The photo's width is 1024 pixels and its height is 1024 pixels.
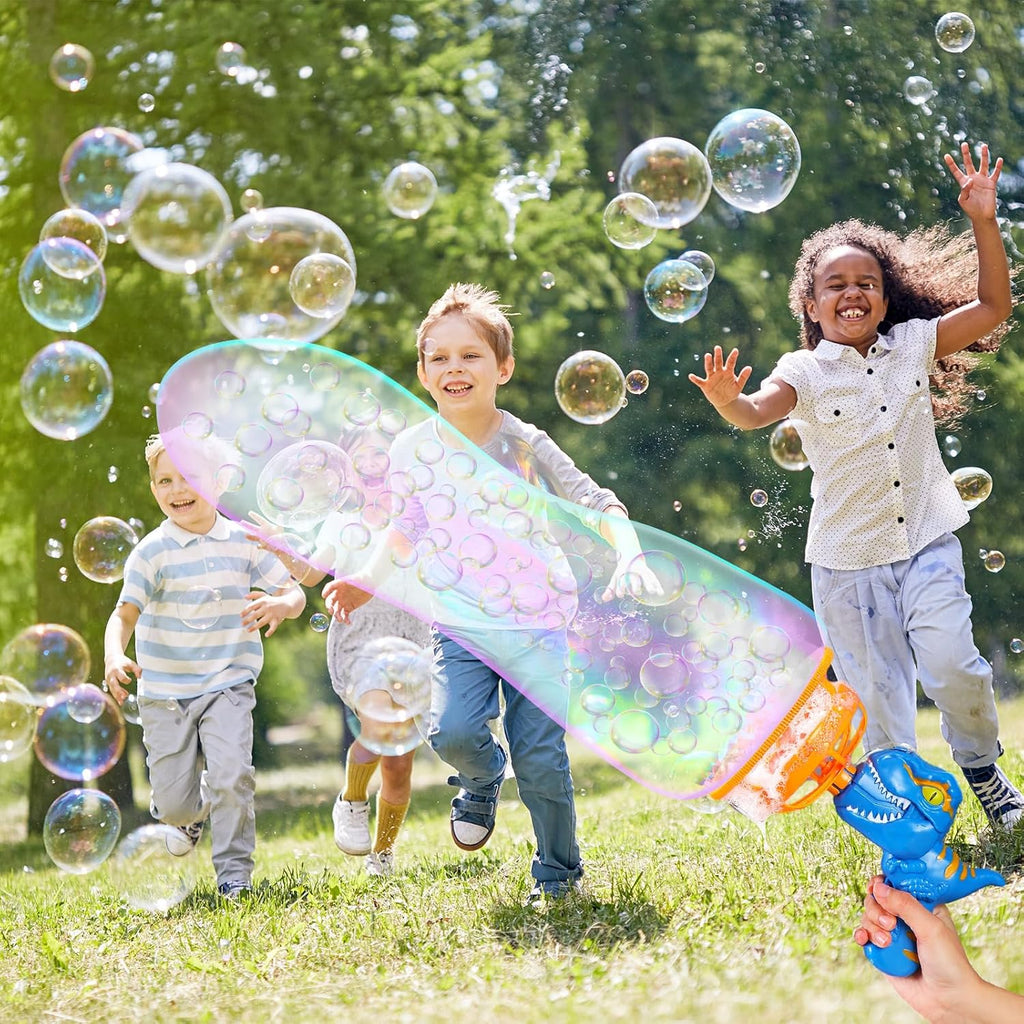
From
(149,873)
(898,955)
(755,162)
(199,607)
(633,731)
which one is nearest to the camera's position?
(898,955)

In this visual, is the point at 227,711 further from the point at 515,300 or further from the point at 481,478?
the point at 515,300

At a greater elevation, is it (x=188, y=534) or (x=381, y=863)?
(x=188, y=534)

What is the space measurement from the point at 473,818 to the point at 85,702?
1357 mm

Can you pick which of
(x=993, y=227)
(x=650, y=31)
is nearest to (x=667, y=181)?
(x=993, y=227)

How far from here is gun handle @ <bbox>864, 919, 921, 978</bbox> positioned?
2141 mm

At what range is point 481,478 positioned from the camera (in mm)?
3428

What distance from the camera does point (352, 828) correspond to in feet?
14.1

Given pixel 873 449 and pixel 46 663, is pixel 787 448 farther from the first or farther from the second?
pixel 46 663

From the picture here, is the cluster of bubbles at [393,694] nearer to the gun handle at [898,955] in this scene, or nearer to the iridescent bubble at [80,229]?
the gun handle at [898,955]

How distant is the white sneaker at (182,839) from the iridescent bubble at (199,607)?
0.63 meters

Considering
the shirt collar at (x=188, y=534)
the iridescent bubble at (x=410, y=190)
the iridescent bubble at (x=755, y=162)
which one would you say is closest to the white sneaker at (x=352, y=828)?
the shirt collar at (x=188, y=534)

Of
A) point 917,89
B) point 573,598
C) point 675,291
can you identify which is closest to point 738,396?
point 573,598

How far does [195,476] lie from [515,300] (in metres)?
6.32

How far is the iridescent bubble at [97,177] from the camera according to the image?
Answer: 4.56 metres
